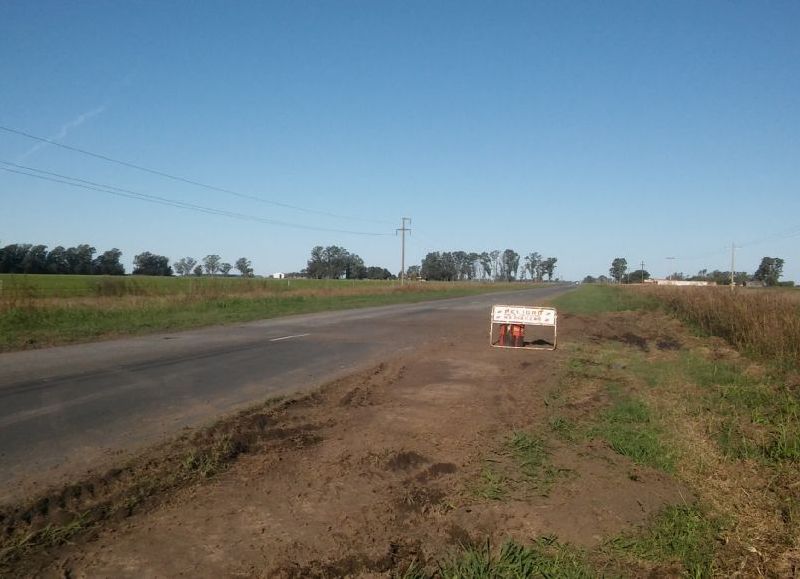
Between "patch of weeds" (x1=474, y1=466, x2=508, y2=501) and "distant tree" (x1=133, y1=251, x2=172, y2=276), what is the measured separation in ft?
338

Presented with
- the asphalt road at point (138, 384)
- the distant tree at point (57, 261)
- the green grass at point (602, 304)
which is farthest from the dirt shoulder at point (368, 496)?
the distant tree at point (57, 261)

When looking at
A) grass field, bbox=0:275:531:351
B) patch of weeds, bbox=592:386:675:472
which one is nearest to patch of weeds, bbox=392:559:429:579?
patch of weeds, bbox=592:386:675:472

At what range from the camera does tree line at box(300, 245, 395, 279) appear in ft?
508

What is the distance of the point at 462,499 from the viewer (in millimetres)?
5125

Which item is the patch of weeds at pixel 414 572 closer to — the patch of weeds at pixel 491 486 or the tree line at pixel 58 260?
the patch of weeds at pixel 491 486

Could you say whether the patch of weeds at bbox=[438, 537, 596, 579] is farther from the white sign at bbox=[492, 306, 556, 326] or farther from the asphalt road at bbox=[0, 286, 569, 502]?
the white sign at bbox=[492, 306, 556, 326]

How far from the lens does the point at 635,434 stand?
729 cm

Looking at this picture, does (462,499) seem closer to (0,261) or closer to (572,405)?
(572,405)

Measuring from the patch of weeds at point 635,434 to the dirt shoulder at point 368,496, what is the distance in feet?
0.12

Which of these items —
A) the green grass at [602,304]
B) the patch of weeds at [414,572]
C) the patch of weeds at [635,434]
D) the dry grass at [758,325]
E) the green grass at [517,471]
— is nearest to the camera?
the patch of weeds at [414,572]

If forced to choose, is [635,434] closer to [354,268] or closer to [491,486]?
[491,486]

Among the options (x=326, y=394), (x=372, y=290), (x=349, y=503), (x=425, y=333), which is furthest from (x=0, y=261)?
(x=349, y=503)

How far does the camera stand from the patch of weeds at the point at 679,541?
4102mm

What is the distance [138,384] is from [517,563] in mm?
7976
